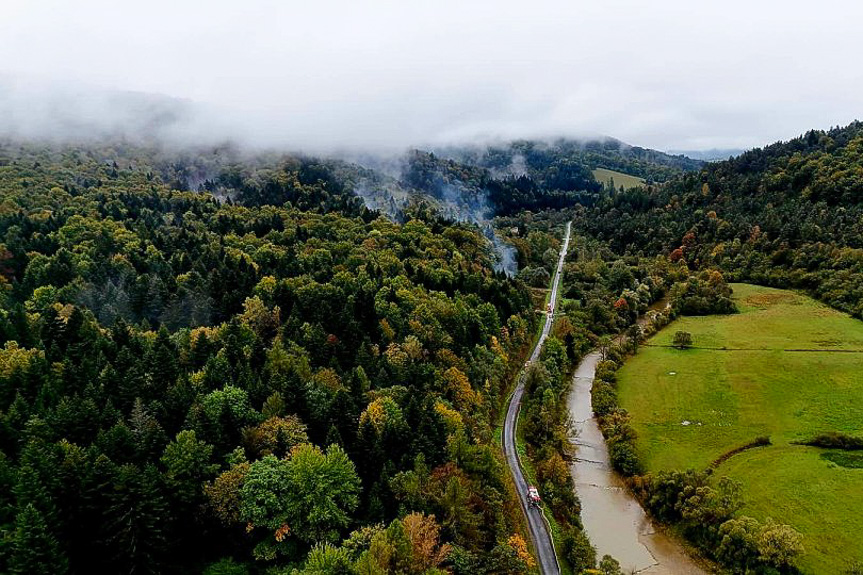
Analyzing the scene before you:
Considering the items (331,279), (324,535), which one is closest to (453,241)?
(331,279)

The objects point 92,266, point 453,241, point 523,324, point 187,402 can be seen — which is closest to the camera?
point 187,402

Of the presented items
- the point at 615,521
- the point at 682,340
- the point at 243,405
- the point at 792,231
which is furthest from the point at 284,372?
the point at 792,231

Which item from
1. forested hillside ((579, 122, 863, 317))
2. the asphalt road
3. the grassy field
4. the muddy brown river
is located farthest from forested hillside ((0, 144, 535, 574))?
forested hillside ((579, 122, 863, 317))

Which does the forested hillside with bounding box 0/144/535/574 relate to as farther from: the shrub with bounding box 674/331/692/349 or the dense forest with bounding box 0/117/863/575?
the shrub with bounding box 674/331/692/349

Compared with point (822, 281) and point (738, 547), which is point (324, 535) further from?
point (822, 281)

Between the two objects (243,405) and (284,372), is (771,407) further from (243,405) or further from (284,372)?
(243,405)

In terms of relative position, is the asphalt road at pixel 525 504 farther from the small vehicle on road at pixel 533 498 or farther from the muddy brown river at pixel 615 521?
the muddy brown river at pixel 615 521

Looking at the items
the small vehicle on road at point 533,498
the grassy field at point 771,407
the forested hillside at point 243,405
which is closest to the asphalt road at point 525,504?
the small vehicle on road at point 533,498
